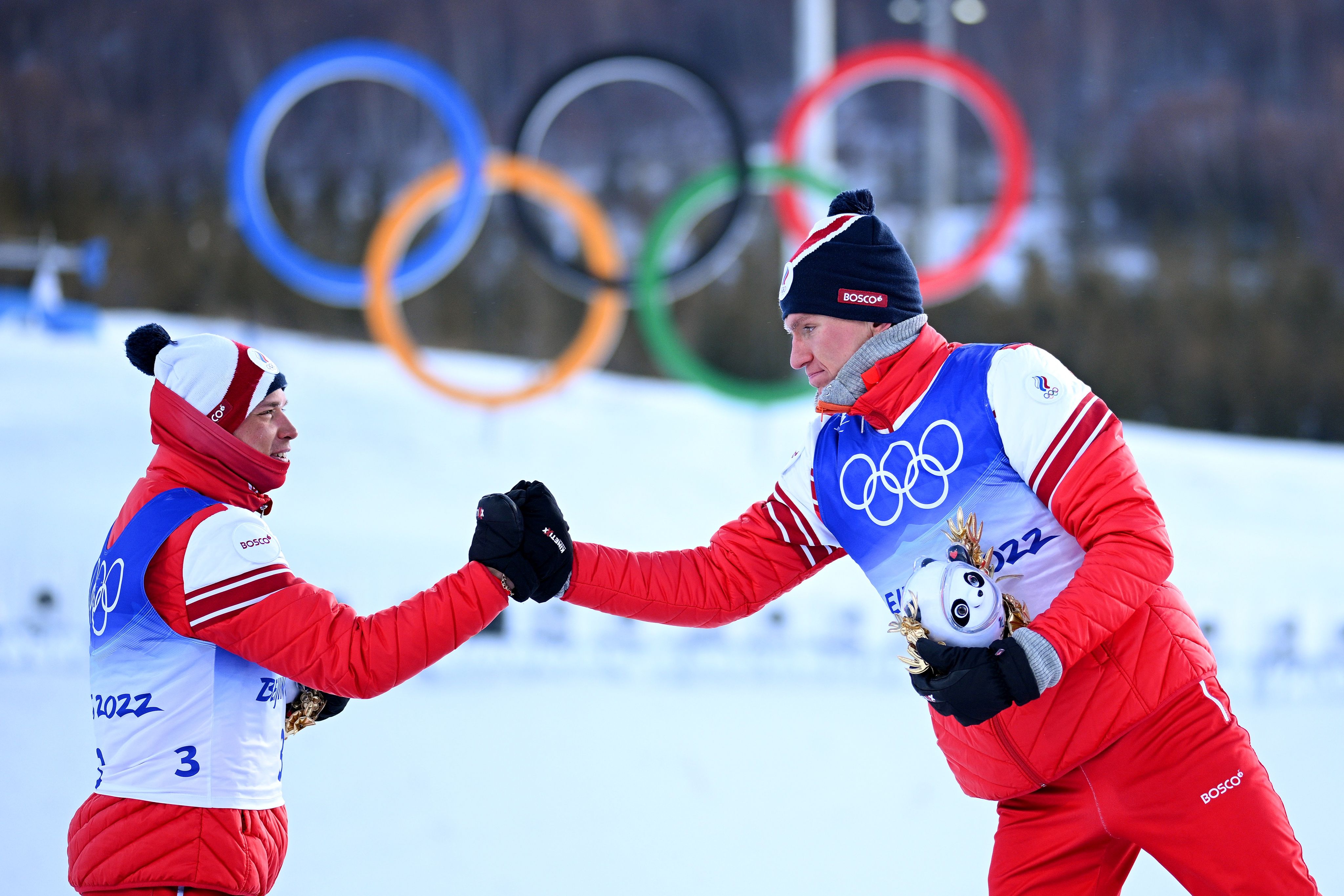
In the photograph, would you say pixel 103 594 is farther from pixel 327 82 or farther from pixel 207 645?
pixel 327 82

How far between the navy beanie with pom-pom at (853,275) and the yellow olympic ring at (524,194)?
4584 mm

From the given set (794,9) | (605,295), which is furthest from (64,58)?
A: (794,9)

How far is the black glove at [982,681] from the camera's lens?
1.51 m

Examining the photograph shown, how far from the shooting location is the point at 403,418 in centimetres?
672

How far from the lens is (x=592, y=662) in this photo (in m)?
5.30

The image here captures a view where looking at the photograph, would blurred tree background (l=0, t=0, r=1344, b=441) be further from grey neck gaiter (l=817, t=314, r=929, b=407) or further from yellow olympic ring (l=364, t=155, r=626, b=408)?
grey neck gaiter (l=817, t=314, r=929, b=407)

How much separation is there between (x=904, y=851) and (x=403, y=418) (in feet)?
14.1

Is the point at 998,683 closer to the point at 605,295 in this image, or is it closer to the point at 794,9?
the point at 605,295

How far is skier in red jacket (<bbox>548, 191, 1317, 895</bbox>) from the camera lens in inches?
61.4

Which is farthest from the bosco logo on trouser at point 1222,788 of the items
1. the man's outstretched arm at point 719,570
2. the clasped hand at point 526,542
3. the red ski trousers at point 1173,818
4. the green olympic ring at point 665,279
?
the green olympic ring at point 665,279

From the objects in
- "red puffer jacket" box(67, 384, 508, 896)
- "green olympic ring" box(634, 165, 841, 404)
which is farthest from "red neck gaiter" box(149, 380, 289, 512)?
"green olympic ring" box(634, 165, 841, 404)

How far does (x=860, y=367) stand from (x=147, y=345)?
1.06 m

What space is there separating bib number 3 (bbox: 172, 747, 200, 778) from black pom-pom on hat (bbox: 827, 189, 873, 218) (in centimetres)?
123

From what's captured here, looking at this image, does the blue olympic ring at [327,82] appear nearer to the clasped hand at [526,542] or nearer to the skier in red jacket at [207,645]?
the clasped hand at [526,542]
